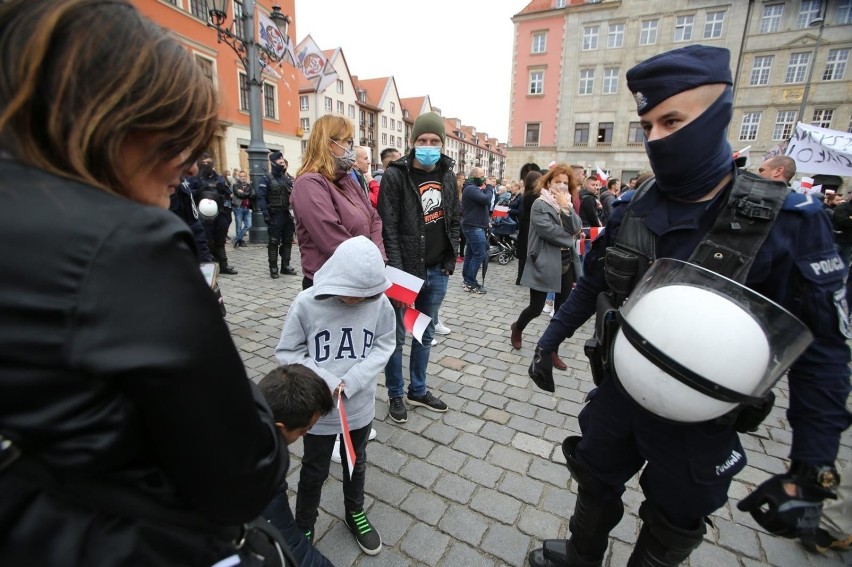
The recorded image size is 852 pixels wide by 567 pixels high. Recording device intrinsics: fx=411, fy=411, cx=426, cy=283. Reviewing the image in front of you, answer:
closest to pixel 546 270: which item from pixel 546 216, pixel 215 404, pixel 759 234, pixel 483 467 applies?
pixel 546 216

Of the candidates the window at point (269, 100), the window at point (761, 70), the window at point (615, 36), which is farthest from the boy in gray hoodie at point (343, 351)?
the window at point (761, 70)

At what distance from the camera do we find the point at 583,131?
33.0 meters

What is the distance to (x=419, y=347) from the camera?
3324 millimetres

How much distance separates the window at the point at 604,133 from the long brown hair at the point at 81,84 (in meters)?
36.0

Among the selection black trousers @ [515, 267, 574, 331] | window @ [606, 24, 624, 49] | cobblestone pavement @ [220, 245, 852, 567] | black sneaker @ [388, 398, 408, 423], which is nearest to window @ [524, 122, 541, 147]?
window @ [606, 24, 624, 49]

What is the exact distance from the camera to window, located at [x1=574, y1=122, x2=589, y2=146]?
108ft

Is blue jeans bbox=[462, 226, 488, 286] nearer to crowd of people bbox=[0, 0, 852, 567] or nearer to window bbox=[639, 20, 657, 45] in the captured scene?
crowd of people bbox=[0, 0, 852, 567]

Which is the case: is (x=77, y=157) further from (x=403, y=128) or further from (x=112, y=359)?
(x=403, y=128)

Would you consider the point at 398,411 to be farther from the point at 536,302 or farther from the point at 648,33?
the point at 648,33

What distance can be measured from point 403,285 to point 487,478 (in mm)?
1389

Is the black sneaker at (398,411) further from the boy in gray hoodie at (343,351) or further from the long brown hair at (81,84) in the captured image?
the long brown hair at (81,84)

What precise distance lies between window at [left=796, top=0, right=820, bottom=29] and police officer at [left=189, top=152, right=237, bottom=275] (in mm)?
38568

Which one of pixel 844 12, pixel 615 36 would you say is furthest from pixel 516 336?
pixel 844 12

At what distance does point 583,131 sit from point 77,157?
36987 mm
